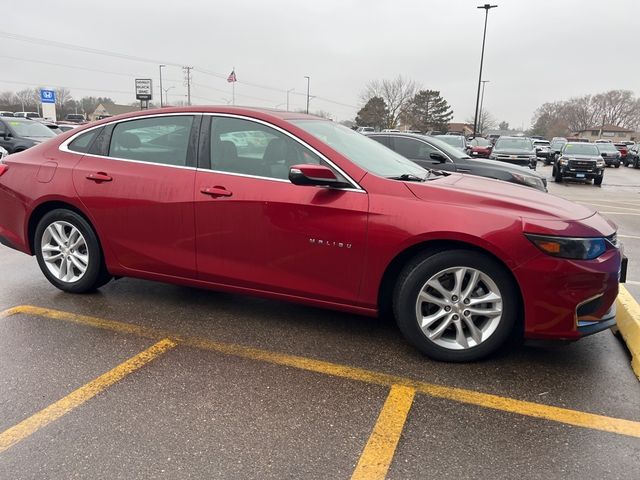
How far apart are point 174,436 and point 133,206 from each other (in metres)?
2.03

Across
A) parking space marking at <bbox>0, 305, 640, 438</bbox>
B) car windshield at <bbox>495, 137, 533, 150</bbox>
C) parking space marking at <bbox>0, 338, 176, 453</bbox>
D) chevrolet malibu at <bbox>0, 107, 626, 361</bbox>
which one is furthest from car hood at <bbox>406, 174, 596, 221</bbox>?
car windshield at <bbox>495, 137, 533, 150</bbox>

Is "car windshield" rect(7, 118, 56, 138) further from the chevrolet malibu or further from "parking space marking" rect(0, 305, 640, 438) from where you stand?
"parking space marking" rect(0, 305, 640, 438)

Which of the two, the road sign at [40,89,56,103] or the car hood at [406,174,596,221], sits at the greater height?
the road sign at [40,89,56,103]

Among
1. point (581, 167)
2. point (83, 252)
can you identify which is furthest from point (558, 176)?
point (83, 252)

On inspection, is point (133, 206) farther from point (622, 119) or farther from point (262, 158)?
point (622, 119)

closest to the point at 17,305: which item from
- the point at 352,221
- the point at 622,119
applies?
the point at 352,221

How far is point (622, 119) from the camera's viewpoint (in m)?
115

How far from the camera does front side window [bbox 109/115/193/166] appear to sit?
388 cm

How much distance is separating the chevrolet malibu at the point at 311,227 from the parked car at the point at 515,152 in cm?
1540

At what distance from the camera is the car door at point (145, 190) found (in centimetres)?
380

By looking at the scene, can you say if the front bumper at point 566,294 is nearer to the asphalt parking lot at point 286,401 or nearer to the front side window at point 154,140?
the asphalt parking lot at point 286,401

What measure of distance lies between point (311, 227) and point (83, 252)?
7.19 feet

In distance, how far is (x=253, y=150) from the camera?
3.68m

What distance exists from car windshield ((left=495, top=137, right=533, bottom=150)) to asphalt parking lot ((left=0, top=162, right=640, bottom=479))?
1660 centimetres
